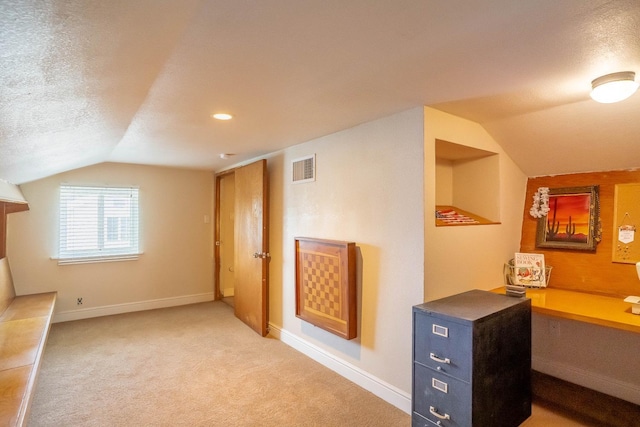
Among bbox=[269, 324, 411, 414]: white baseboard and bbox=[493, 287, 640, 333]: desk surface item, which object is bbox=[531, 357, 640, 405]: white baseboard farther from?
bbox=[269, 324, 411, 414]: white baseboard

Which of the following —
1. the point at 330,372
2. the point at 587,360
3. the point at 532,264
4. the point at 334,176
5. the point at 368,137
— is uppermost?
the point at 368,137

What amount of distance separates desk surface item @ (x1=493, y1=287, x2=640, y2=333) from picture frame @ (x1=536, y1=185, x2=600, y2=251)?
42 centimetres

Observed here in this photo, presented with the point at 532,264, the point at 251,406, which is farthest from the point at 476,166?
the point at 251,406

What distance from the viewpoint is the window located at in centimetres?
425

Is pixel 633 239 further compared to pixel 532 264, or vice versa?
pixel 532 264

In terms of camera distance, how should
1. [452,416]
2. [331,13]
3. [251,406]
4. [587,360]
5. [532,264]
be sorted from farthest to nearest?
1. [532,264]
2. [587,360]
3. [251,406]
4. [452,416]
5. [331,13]

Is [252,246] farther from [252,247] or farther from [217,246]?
[217,246]

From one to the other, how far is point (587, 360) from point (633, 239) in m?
0.99

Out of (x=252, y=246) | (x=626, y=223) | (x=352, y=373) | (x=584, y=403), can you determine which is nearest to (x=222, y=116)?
(x=252, y=246)

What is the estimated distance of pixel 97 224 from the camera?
446cm

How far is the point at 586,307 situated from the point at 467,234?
0.85 meters

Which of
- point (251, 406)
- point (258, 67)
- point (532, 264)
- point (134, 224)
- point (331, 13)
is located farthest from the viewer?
point (134, 224)

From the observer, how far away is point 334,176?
9.72 feet

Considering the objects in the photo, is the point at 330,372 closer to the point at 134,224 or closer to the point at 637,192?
the point at 637,192
